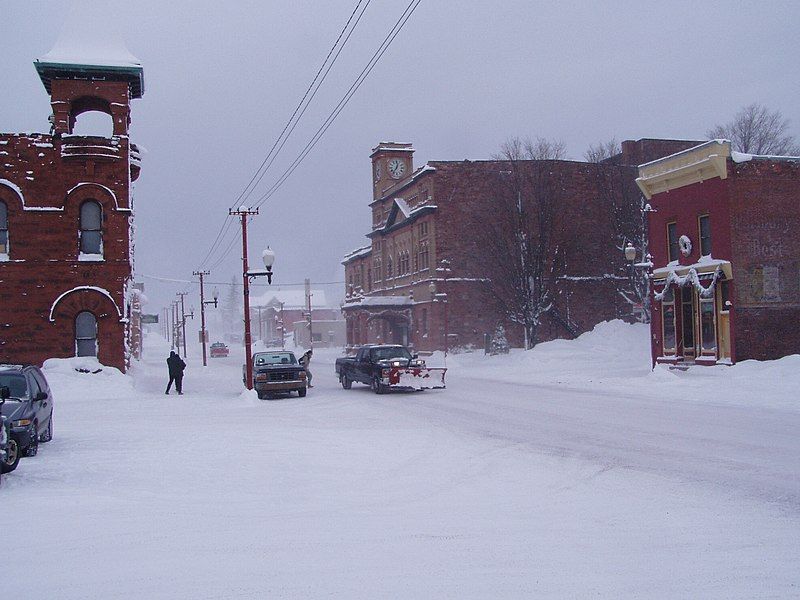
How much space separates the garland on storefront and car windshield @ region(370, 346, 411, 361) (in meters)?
12.1

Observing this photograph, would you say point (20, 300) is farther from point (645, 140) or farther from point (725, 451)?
point (645, 140)

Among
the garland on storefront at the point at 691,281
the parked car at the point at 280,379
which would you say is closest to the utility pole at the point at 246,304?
the parked car at the point at 280,379

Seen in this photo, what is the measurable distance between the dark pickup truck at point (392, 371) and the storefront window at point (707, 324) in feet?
37.2

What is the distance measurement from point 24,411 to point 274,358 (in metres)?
16.9

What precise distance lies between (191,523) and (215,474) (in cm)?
311

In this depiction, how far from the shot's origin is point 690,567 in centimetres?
676

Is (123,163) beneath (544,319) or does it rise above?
above

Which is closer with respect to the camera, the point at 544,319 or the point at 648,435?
the point at 648,435

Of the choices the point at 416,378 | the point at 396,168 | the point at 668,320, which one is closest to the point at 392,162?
the point at 396,168

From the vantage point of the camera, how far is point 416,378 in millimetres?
27469

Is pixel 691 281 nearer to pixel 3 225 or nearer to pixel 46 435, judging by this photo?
pixel 46 435

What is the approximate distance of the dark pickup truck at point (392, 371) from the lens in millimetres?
27234

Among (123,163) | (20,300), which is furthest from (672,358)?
(20,300)

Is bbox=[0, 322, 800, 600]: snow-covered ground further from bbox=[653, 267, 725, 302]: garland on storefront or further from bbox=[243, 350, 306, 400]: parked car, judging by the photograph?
bbox=[653, 267, 725, 302]: garland on storefront
